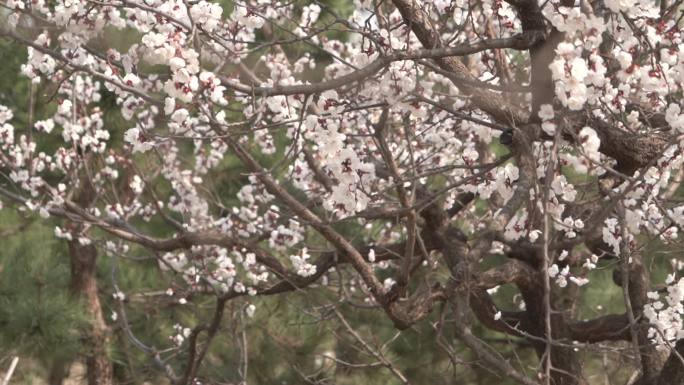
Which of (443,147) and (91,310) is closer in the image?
(443,147)

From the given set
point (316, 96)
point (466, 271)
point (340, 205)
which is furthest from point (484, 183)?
point (316, 96)

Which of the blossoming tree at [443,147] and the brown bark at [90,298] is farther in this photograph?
the brown bark at [90,298]

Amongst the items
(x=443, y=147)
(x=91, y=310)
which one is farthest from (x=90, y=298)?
(x=443, y=147)

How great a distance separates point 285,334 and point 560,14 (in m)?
3.78

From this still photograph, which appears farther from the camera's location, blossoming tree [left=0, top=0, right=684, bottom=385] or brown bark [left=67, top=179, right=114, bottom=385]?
brown bark [left=67, top=179, right=114, bottom=385]

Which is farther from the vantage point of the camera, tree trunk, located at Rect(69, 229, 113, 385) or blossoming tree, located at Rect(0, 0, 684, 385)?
tree trunk, located at Rect(69, 229, 113, 385)

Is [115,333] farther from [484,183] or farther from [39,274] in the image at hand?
[484,183]

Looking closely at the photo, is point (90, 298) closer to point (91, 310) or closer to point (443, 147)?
point (91, 310)

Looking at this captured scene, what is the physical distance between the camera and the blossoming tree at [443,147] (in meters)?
2.60

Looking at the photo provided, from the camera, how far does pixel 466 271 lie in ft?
10.9

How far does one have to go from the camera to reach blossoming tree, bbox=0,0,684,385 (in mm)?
2604

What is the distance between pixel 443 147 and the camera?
15.3ft

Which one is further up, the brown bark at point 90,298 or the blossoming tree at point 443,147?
the brown bark at point 90,298

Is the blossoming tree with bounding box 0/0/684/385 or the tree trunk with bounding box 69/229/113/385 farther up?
the tree trunk with bounding box 69/229/113/385
